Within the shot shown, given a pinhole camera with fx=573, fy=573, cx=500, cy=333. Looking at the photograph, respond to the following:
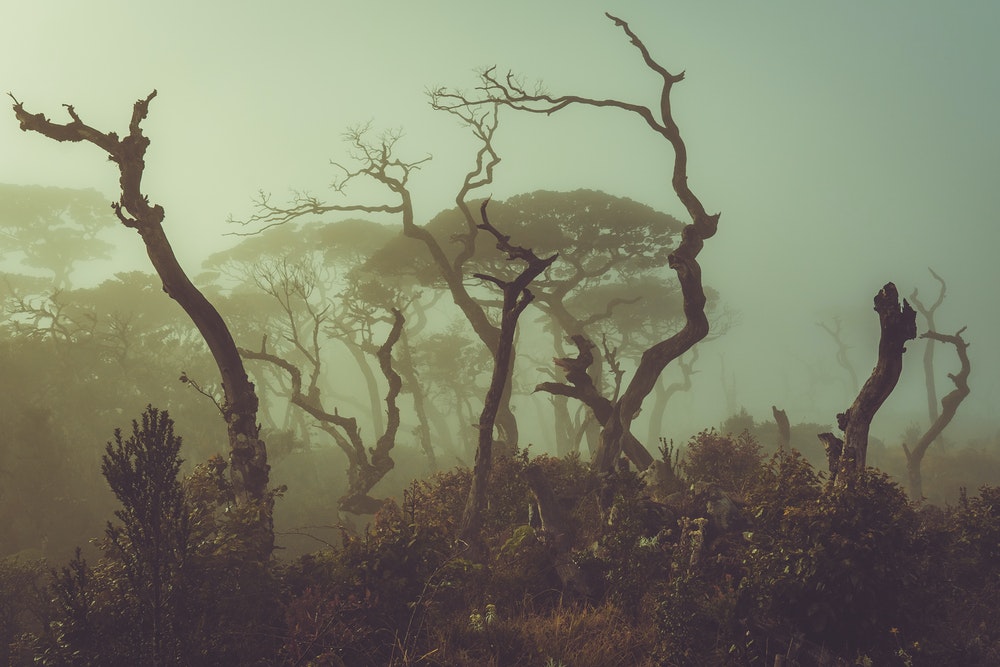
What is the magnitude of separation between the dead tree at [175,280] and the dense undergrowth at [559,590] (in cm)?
77

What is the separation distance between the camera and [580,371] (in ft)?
43.0

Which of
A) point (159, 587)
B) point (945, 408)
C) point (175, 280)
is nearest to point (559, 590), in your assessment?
point (159, 587)

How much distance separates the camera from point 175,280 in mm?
9594

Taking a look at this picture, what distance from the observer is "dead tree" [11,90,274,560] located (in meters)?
9.42

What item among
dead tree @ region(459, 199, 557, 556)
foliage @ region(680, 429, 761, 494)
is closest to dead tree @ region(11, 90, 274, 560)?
dead tree @ region(459, 199, 557, 556)

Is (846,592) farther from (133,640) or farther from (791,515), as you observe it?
(133,640)

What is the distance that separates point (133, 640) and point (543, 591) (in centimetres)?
529

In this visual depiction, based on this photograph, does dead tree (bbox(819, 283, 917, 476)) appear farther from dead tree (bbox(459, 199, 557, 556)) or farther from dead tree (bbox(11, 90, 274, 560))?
dead tree (bbox(11, 90, 274, 560))

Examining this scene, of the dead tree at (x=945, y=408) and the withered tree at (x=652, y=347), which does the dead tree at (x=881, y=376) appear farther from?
the dead tree at (x=945, y=408)

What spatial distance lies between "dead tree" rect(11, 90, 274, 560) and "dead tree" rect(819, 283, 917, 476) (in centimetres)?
936

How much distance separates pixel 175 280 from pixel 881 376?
11.7 m

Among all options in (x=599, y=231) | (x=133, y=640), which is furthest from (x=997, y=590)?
(x=599, y=231)

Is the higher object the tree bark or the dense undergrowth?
the tree bark

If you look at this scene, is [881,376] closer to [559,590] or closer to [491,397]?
[559,590]
